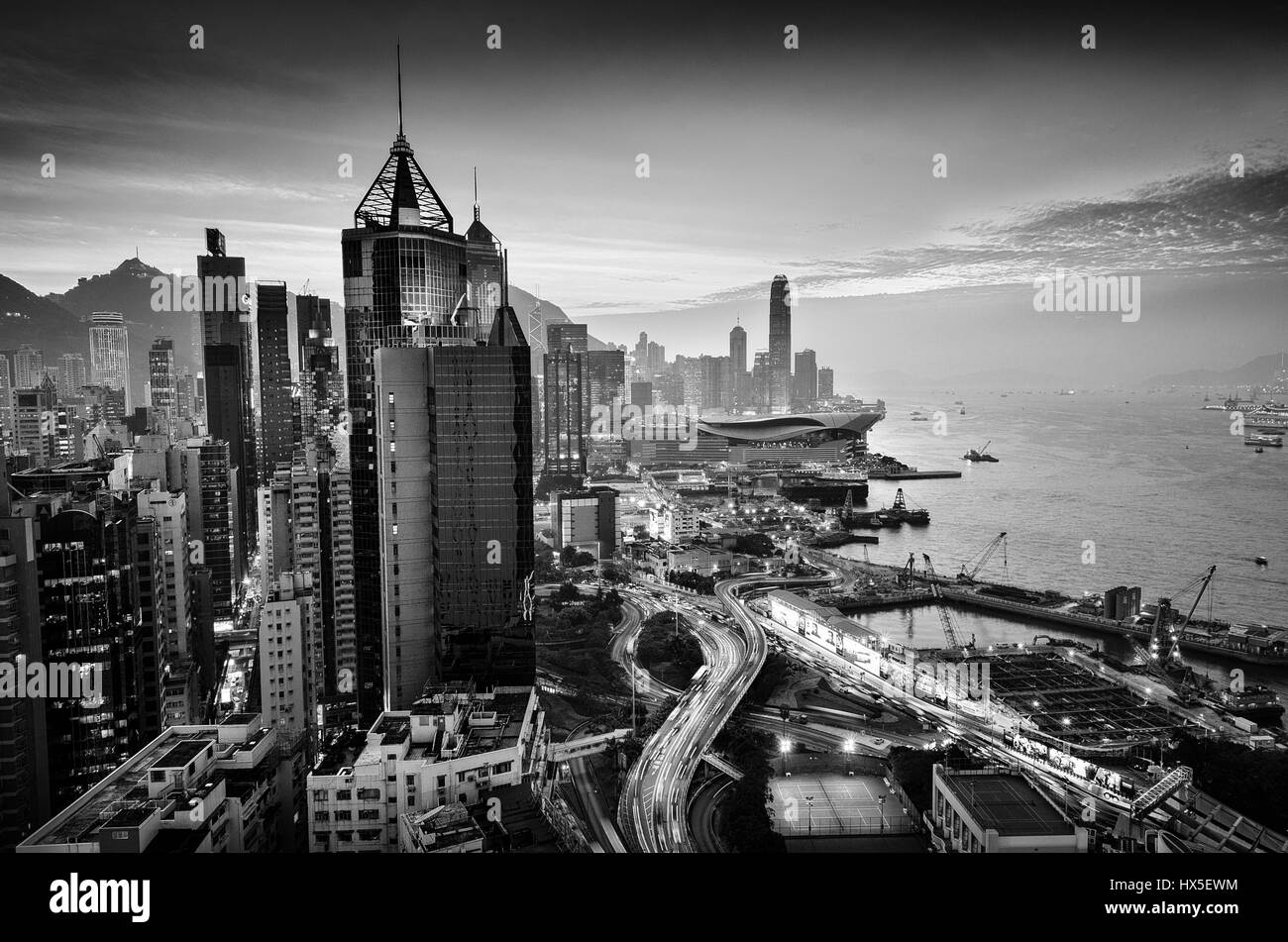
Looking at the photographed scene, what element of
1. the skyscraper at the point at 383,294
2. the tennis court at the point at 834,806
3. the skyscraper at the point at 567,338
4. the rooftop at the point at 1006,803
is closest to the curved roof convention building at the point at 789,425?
the skyscraper at the point at 567,338

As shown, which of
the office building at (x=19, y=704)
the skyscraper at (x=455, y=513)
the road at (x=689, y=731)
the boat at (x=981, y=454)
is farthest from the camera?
the boat at (x=981, y=454)

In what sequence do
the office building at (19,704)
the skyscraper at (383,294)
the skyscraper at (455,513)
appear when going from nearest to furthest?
the office building at (19,704) < the skyscraper at (455,513) < the skyscraper at (383,294)

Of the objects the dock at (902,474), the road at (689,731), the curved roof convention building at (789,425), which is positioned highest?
the curved roof convention building at (789,425)

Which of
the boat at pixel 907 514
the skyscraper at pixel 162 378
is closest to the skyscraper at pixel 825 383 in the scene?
the skyscraper at pixel 162 378

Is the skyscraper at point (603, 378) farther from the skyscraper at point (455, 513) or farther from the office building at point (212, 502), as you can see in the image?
the skyscraper at point (455, 513)

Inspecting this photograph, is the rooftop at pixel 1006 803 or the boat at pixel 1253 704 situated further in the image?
the boat at pixel 1253 704

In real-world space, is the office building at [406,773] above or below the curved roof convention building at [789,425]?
below
